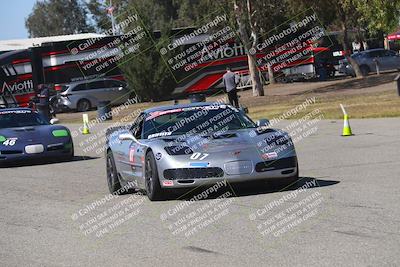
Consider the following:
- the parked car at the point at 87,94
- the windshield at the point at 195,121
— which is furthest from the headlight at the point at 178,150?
the parked car at the point at 87,94

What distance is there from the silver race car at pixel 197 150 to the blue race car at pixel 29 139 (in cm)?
612

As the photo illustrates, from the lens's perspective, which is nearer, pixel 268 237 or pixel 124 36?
pixel 268 237

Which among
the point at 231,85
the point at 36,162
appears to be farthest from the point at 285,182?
the point at 231,85

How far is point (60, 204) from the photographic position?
10820 mm

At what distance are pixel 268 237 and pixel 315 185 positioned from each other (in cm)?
337

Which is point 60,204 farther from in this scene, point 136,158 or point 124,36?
point 124,36

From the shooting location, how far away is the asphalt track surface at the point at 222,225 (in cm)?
681

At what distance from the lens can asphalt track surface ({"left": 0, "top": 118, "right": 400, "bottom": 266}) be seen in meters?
6.81

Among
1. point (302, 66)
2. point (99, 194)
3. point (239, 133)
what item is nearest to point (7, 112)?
point (99, 194)

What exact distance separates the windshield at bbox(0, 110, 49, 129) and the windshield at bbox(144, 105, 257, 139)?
25.3ft

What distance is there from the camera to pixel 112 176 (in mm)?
11805

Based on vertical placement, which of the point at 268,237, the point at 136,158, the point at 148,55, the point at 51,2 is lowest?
the point at 268,237

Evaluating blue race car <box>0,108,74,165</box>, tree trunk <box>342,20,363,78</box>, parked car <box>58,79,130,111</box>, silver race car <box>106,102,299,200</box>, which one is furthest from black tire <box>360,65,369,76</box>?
silver race car <box>106,102,299,200</box>

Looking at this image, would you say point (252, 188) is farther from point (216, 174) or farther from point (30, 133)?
point (30, 133)
